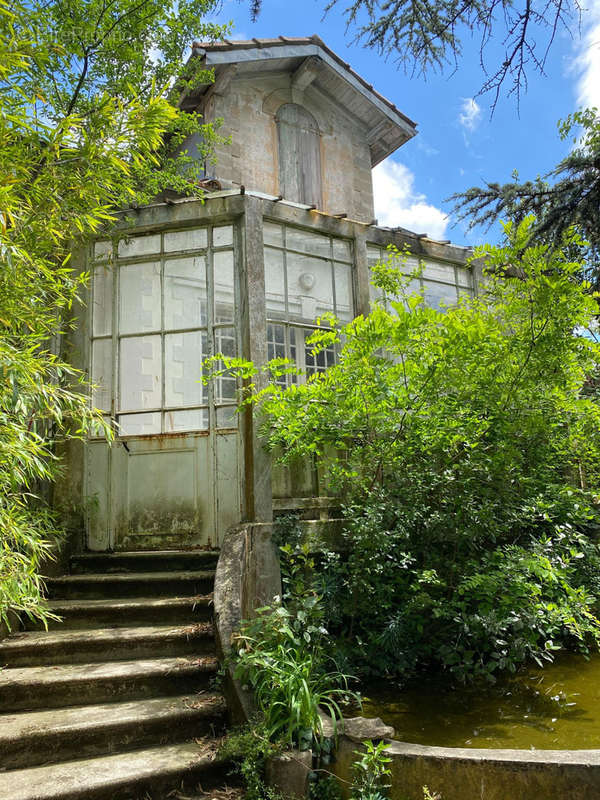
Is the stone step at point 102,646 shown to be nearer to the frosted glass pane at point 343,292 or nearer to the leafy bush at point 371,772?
the leafy bush at point 371,772

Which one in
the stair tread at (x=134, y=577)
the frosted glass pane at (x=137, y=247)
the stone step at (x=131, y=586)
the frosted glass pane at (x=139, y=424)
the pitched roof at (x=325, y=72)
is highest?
the pitched roof at (x=325, y=72)

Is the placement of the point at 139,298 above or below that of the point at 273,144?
below

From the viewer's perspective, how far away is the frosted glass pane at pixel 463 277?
6602 millimetres

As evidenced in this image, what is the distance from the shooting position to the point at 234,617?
3.47m

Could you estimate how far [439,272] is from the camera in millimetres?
6516

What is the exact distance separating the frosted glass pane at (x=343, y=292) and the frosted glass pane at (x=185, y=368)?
54.8 inches

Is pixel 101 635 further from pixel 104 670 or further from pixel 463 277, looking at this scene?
pixel 463 277

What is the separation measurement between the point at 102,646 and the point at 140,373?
238 centimetres

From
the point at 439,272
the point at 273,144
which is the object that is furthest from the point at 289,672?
the point at 273,144

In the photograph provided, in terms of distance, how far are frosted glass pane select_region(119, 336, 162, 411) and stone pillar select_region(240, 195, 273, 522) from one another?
34.1 inches

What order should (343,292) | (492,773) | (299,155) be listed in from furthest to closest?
(299,155)
(343,292)
(492,773)

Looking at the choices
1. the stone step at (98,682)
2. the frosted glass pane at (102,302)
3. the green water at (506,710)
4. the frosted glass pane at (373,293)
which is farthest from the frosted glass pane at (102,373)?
the green water at (506,710)

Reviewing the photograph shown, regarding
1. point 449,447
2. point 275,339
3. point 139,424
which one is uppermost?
point 275,339

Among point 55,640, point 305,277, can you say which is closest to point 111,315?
point 305,277
